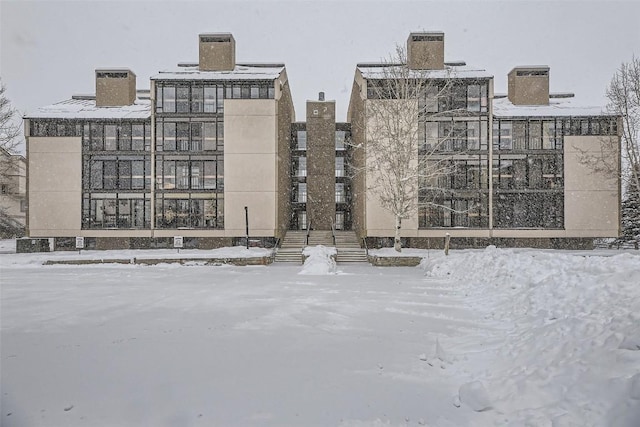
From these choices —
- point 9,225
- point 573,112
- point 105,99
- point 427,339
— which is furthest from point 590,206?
point 9,225

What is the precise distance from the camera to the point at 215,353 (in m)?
6.88

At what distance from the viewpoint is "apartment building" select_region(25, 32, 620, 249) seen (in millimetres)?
31406

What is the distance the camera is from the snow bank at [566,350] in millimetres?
4352

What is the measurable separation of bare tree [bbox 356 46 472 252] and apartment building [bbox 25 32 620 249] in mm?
301

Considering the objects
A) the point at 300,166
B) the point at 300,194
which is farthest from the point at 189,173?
the point at 300,166

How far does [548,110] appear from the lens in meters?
32.8

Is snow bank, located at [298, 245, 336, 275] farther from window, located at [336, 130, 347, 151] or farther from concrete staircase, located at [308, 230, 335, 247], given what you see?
window, located at [336, 130, 347, 151]

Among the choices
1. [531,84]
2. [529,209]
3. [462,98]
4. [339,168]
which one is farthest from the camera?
[339,168]

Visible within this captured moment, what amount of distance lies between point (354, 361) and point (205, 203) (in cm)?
2740

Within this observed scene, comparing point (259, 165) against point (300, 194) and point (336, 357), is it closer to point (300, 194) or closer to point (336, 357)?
point (300, 194)

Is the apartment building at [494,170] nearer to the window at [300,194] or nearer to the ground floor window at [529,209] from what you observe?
the ground floor window at [529,209]

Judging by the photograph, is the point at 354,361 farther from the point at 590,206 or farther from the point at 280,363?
the point at 590,206

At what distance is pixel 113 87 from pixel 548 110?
32.3 m

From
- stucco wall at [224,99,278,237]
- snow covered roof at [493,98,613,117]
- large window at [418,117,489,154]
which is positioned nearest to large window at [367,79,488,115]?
large window at [418,117,489,154]
